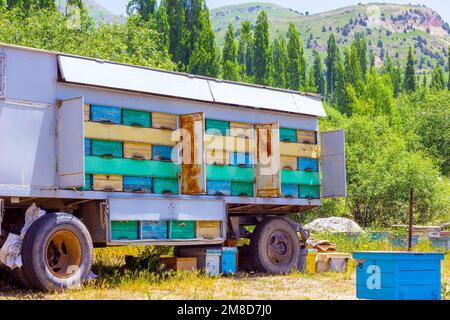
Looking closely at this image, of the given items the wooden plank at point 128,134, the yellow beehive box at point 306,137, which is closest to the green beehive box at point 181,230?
the wooden plank at point 128,134

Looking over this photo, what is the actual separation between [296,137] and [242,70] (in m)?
54.4

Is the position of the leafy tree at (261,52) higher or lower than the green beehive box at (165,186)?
higher

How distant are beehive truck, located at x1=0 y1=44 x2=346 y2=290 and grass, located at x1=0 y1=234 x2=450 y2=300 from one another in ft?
2.07

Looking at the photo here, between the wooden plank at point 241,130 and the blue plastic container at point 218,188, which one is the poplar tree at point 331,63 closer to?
the wooden plank at point 241,130

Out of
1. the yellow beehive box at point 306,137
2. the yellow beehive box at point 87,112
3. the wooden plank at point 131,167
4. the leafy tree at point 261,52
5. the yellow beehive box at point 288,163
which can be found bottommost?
the wooden plank at point 131,167

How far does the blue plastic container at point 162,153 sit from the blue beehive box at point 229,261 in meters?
2.53

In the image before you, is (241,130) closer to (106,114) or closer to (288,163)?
(288,163)

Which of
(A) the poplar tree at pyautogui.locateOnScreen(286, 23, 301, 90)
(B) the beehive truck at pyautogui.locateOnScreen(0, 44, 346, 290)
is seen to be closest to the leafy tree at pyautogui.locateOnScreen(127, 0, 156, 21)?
(A) the poplar tree at pyautogui.locateOnScreen(286, 23, 301, 90)

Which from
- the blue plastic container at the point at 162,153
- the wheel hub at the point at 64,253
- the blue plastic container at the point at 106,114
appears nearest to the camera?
the wheel hub at the point at 64,253

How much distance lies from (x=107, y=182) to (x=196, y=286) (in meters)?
2.57

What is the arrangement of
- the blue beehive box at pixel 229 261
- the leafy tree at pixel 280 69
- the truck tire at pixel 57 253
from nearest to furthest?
the truck tire at pixel 57 253 → the blue beehive box at pixel 229 261 → the leafy tree at pixel 280 69

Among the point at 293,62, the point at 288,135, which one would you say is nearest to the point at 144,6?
the point at 293,62

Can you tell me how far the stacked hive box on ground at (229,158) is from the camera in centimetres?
1650

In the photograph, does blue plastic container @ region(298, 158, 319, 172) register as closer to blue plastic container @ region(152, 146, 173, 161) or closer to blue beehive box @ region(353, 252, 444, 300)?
blue plastic container @ region(152, 146, 173, 161)
